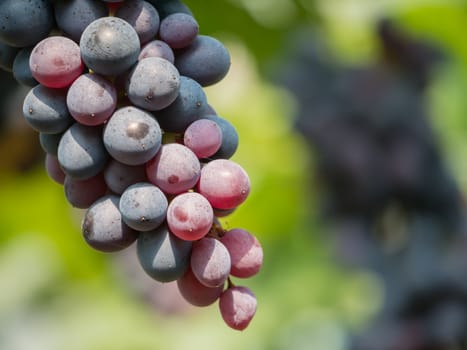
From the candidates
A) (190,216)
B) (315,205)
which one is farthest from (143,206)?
(315,205)

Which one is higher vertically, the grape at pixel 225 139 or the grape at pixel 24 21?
the grape at pixel 24 21

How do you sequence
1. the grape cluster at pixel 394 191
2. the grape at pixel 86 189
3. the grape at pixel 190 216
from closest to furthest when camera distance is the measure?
the grape at pixel 190 216
the grape at pixel 86 189
the grape cluster at pixel 394 191

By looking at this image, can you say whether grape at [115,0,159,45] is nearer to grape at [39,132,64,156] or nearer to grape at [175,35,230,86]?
grape at [175,35,230,86]

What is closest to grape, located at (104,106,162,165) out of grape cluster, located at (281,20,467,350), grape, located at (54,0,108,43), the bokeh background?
grape, located at (54,0,108,43)

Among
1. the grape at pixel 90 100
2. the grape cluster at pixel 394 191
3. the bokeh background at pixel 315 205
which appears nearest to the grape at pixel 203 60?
the grape at pixel 90 100

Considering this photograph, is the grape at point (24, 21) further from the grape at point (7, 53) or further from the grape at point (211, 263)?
the grape at point (211, 263)

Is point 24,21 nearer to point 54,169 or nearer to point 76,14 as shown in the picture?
point 76,14
